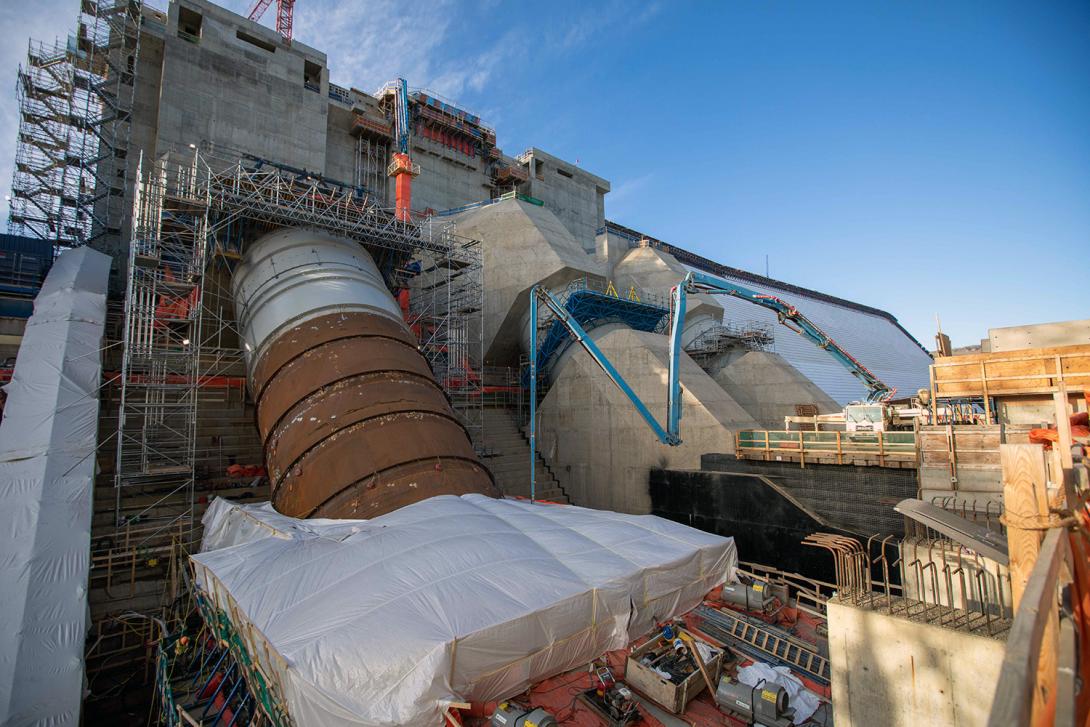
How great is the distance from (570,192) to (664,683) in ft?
119

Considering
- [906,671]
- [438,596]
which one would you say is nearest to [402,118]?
[438,596]

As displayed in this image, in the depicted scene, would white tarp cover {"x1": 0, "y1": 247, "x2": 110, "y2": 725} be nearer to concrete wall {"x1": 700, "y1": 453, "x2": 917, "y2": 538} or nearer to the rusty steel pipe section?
the rusty steel pipe section

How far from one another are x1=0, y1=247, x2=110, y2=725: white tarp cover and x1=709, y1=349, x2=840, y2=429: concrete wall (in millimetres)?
22711

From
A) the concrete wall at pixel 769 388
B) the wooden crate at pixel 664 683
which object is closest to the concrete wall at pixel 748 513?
the wooden crate at pixel 664 683

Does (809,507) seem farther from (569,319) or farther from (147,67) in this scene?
(147,67)

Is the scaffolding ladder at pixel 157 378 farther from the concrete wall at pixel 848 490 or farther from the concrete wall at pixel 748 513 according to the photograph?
the concrete wall at pixel 848 490

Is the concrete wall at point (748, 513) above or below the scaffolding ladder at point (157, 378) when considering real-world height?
below

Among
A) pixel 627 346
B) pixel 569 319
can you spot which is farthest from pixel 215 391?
pixel 627 346

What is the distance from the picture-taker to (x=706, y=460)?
17.1 m

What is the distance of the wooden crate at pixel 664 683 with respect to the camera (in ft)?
22.7

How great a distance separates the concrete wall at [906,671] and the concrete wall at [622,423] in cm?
1214

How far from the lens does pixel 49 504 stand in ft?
32.8

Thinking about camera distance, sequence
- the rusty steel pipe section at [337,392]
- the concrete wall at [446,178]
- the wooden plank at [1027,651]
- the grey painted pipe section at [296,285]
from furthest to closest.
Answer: the concrete wall at [446,178] < the grey painted pipe section at [296,285] < the rusty steel pipe section at [337,392] < the wooden plank at [1027,651]

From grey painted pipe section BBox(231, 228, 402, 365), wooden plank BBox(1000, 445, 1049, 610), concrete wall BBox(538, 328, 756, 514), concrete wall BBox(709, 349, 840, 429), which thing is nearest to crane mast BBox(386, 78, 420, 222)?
grey painted pipe section BBox(231, 228, 402, 365)
